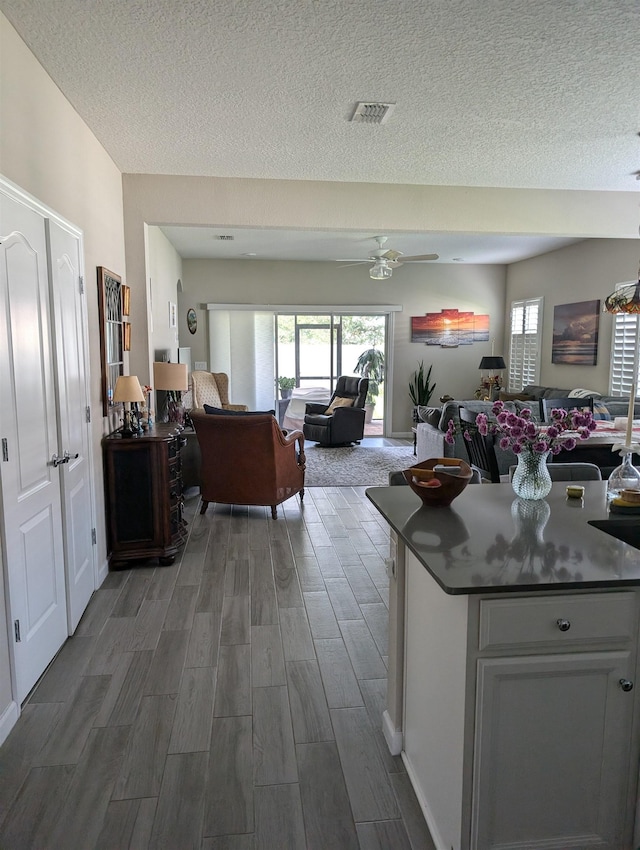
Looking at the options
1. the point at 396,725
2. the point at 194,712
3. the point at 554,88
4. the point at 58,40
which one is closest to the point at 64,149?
the point at 58,40

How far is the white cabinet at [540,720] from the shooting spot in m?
1.46

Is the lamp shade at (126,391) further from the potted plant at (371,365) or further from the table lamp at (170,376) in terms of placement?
the potted plant at (371,365)

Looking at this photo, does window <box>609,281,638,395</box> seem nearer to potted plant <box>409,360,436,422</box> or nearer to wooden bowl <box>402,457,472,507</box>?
potted plant <box>409,360,436,422</box>

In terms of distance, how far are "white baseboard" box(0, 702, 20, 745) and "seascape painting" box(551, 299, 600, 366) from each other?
22.1 ft

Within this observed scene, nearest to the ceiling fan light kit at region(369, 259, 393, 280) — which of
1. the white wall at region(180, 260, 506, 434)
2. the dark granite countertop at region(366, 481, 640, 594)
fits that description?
the white wall at region(180, 260, 506, 434)

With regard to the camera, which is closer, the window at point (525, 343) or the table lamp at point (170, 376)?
the table lamp at point (170, 376)

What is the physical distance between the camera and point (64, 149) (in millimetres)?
2963

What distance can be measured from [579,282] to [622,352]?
1.32 meters

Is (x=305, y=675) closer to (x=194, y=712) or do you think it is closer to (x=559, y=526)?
(x=194, y=712)

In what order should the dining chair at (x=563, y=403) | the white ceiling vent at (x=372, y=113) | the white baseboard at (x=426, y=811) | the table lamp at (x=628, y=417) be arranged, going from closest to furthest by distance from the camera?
the white baseboard at (x=426, y=811) < the table lamp at (x=628, y=417) < the white ceiling vent at (x=372, y=113) < the dining chair at (x=563, y=403)

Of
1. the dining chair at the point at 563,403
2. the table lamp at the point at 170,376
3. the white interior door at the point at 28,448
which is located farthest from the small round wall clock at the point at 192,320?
the white interior door at the point at 28,448

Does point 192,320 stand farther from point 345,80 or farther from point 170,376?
point 345,80

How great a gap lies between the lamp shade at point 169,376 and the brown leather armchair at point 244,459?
293 mm

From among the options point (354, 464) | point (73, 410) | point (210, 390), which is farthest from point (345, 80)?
point (210, 390)
